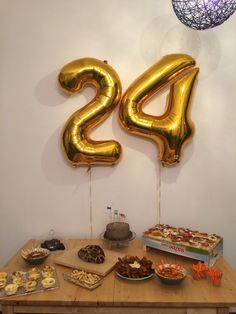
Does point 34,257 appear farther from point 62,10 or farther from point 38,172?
point 62,10

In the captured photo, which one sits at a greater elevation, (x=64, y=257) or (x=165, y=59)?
(x=165, y=59)

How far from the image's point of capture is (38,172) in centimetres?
172

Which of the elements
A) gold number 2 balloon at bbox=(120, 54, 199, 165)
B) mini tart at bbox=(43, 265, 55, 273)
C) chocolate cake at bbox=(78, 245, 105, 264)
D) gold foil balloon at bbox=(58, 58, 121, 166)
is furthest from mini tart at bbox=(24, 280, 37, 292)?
gold number 2 balloon at bbox=(120, 54, 199, 165)

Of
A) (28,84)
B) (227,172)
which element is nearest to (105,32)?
(28,84)

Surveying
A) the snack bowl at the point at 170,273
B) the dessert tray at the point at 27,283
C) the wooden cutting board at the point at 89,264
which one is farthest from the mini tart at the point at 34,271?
the snack bowl at the point at 170,273

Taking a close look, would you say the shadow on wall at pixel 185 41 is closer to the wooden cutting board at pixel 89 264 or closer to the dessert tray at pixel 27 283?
the wooden cutting board at pixel 89 264

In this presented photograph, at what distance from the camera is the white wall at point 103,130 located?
1.67 meters

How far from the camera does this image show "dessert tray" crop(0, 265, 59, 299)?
1132 millimetres

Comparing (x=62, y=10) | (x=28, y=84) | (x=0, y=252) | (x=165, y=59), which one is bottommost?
(x=0, y=252)

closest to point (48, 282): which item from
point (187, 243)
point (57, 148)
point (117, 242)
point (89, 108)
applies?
point (117, 242)

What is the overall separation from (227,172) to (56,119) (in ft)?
3.42

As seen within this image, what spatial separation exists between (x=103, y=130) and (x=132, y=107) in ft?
0.73

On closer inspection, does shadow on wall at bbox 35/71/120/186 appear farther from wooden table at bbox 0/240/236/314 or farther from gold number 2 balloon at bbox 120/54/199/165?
wooden table at bbox 0/240/236/314

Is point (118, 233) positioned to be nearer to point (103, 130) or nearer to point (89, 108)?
point (103, 130)
